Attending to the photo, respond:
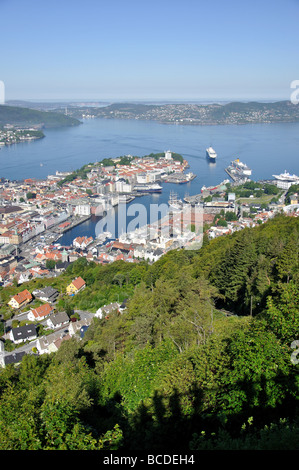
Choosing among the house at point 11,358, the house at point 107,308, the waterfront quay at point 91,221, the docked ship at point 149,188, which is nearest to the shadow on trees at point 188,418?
the house at point 11,358

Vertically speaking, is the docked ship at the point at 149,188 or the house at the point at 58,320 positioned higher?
the docked ship at the point at 149,188

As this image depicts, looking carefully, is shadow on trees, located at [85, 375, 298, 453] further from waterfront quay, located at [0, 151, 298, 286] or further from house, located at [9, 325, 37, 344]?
waterfront quay, located at [0, 151, 298, 286]

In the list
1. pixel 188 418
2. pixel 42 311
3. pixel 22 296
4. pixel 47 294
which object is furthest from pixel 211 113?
pixel 188 418

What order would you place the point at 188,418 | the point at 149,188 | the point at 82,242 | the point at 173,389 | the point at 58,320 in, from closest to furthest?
the point at 188,418, the point at 173,389, the point at 58,320, the point at 82,242, the point at 149,188

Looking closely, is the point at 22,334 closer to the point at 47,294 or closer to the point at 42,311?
the point at 42,311

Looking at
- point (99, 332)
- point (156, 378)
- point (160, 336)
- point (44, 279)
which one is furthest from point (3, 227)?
point (156, 378)

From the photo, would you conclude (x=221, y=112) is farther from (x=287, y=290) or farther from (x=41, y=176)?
(x=287, y=290)

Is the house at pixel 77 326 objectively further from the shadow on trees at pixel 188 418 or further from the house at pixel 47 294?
the shadow on trees at pixel 188 418
